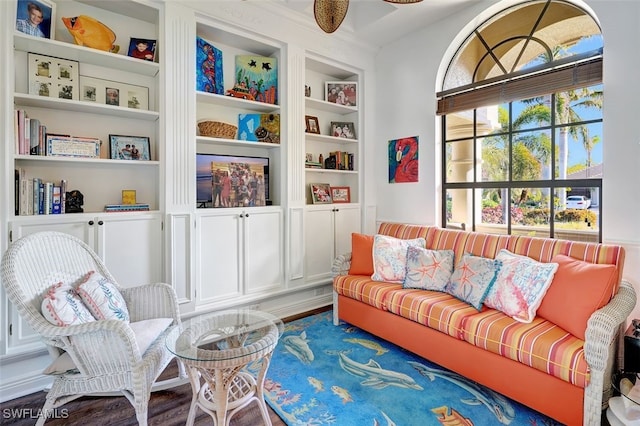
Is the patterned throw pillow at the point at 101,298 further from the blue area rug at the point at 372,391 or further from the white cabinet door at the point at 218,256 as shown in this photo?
the blue area rug at the point at 372,391

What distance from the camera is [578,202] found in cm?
252

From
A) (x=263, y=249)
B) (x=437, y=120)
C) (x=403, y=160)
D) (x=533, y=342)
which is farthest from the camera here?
(x=403, y=160)

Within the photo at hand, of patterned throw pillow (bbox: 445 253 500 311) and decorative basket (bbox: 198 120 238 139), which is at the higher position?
decorative basket (bbox: 198 120 238 139)

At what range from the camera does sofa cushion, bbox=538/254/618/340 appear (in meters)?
1.72

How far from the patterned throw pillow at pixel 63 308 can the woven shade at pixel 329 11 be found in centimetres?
206

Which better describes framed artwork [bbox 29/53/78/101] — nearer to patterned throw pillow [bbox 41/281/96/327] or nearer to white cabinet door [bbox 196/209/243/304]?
white cabinet door [bbox 196/209/243/304]

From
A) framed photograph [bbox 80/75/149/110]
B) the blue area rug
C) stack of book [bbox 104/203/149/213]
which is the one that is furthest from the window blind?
stack of book [bbox 104/203/149/213]

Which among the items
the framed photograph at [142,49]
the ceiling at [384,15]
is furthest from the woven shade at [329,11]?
the framed photograph at [142,49]

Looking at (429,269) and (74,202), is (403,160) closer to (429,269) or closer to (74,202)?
(429,269)

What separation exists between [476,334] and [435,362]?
1.36 feet

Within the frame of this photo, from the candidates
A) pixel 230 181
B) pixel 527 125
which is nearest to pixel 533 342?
pixel 527 125

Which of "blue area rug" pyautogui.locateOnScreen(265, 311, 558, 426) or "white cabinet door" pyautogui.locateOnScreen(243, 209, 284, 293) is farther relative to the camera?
"white cabinet door" pyautogui.locateOnScreen(243, 209, 284, 293)

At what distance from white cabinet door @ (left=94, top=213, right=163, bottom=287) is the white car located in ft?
10.4

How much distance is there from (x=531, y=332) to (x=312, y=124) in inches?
108
